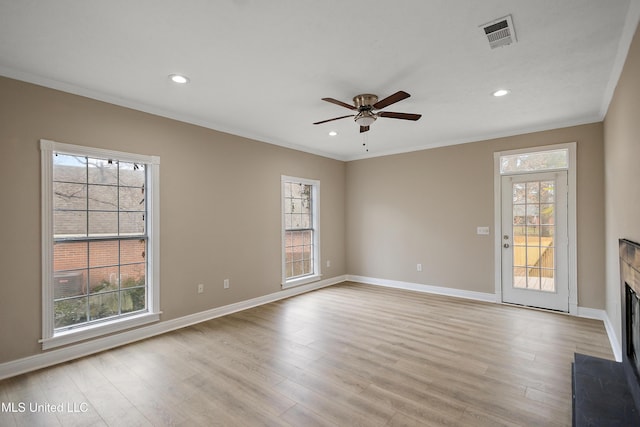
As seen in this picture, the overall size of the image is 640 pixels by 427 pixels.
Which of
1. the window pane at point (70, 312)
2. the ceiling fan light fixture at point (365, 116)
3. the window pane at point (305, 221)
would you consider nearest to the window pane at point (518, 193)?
the ceiling fan light fixture at point (365, 116)

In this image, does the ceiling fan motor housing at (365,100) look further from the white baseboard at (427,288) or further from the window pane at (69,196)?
the white baseboard at (427,288)

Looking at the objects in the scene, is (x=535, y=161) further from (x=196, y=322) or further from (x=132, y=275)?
(x=132, y=275)

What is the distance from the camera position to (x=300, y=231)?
232 inches

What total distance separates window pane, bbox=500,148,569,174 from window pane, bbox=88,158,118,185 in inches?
211

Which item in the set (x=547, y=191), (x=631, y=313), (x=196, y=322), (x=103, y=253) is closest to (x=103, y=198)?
(x=103, y=253)

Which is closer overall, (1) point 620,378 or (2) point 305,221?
(1) point 620,378

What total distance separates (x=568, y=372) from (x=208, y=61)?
410 centimetres

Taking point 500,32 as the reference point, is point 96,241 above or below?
below

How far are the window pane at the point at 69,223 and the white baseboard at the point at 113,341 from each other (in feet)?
3.66

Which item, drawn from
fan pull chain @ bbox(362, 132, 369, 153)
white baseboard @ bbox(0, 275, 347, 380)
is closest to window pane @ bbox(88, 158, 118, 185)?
white baseboard @ bbox(0, 275, 347, 380)

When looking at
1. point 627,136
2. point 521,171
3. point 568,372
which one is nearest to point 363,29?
point 627,136

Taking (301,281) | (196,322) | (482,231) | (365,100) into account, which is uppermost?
(365,100)

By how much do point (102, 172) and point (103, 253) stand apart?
2.90 feet

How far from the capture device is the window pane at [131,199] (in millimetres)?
3547
